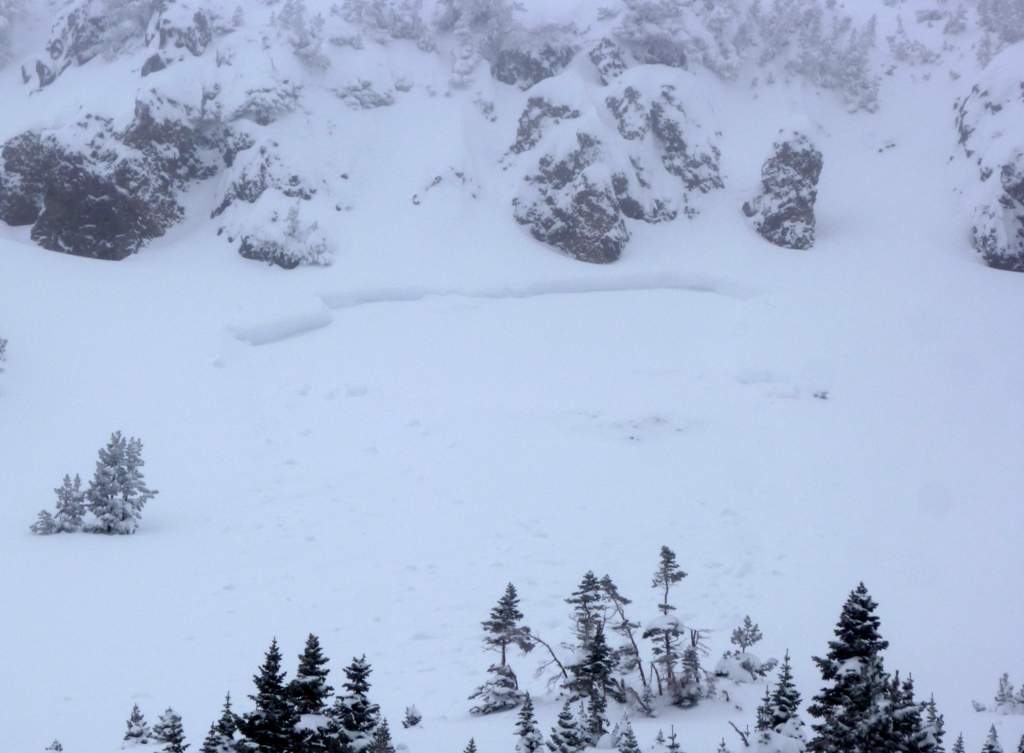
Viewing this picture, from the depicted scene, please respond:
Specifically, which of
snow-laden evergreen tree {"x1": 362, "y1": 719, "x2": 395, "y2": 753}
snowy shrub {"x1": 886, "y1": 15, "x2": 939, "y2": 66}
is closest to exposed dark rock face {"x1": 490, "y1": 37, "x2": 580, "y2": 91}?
snowy shrub {"x1": 886, "y1": 15, "x2": 939, "y2": 66}

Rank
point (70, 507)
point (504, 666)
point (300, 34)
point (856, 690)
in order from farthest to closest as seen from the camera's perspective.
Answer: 1. point (300, 34)
2. point (70, 507)
3. point (504, 666)
4. point (856, 690)

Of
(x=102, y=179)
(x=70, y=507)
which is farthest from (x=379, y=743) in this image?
(x=102, y=179)

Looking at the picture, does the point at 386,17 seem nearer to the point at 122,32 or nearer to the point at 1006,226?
the point at 122,32

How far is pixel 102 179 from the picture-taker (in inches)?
1336

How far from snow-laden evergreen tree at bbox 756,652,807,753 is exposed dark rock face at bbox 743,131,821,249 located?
2840 centimetres

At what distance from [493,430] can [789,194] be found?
18878 millimetres

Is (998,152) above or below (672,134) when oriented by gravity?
below

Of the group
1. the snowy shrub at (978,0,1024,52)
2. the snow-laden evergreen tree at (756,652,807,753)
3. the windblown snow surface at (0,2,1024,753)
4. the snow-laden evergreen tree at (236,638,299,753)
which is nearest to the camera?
the snow-laden evergreen tree at (236,638,299,753)

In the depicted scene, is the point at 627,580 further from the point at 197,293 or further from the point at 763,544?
the point at 197,293

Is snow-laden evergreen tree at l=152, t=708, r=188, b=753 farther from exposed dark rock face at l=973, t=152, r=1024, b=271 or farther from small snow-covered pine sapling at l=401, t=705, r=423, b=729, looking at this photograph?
exposed dark rock face at l=973, t=152, r=1024, b=271

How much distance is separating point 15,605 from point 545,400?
15.0m

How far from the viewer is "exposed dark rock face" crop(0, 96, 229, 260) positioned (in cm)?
3309

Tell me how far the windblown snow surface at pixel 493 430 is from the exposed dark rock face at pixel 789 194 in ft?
2.87

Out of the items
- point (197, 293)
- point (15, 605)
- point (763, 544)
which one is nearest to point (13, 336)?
point (197, 293)
